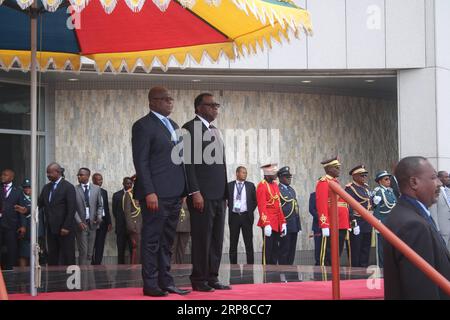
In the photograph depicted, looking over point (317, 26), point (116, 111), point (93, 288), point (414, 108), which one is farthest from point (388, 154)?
point (93, 288)

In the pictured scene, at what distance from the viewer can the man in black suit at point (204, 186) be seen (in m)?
9.02

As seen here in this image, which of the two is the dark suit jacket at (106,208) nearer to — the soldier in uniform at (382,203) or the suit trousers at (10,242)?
the suit trousers at (10,242)

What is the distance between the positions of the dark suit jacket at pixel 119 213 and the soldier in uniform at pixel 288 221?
3.28 metres

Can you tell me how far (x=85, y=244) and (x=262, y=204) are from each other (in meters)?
3.60

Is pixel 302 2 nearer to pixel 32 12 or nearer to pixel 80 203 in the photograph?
pixel 80 203

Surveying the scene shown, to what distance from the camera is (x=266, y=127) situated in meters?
20.7

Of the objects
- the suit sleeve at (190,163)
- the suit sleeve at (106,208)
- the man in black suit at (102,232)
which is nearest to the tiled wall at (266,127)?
the man in black suit at (102,232)

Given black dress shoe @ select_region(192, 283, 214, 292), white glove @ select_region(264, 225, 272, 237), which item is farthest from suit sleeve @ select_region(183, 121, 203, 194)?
white glove @ select_region(264, 225, 272, 237)

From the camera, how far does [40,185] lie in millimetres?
19250

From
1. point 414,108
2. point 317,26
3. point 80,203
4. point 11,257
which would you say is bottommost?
point 11,257

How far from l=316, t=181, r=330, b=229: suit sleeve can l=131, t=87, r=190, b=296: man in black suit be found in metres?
6.88

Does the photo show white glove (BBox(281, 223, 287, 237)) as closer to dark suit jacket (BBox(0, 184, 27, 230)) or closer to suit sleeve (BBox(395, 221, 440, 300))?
dark suit jacket (BBox(0, 184, 27, 230))
